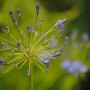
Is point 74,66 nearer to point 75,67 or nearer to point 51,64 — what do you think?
point 75,67

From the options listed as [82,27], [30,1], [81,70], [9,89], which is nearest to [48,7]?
[82,27]

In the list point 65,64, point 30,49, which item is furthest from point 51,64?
point 30,49

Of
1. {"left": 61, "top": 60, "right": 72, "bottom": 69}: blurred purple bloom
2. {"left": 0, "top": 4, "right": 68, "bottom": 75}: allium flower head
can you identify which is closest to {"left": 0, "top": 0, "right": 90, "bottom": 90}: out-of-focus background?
{"left": 61, "top": 60, "right": 72, "bottom": 69}: blurred purple bloom

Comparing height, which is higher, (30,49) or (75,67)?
(75,67)

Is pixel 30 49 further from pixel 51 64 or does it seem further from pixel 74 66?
pixel 74 66

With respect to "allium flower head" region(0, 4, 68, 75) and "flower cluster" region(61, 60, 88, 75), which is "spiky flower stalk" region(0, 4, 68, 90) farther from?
"flower cluster" region(61, 60, 88, 75)

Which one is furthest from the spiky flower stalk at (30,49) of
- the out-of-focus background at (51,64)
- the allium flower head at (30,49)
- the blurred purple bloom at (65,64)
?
the blurred purple bloom at (65,64)

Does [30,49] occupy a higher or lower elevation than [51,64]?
lower

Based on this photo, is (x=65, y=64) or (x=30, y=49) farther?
(x=65, y=64)

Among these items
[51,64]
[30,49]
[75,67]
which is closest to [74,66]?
[75,67]
